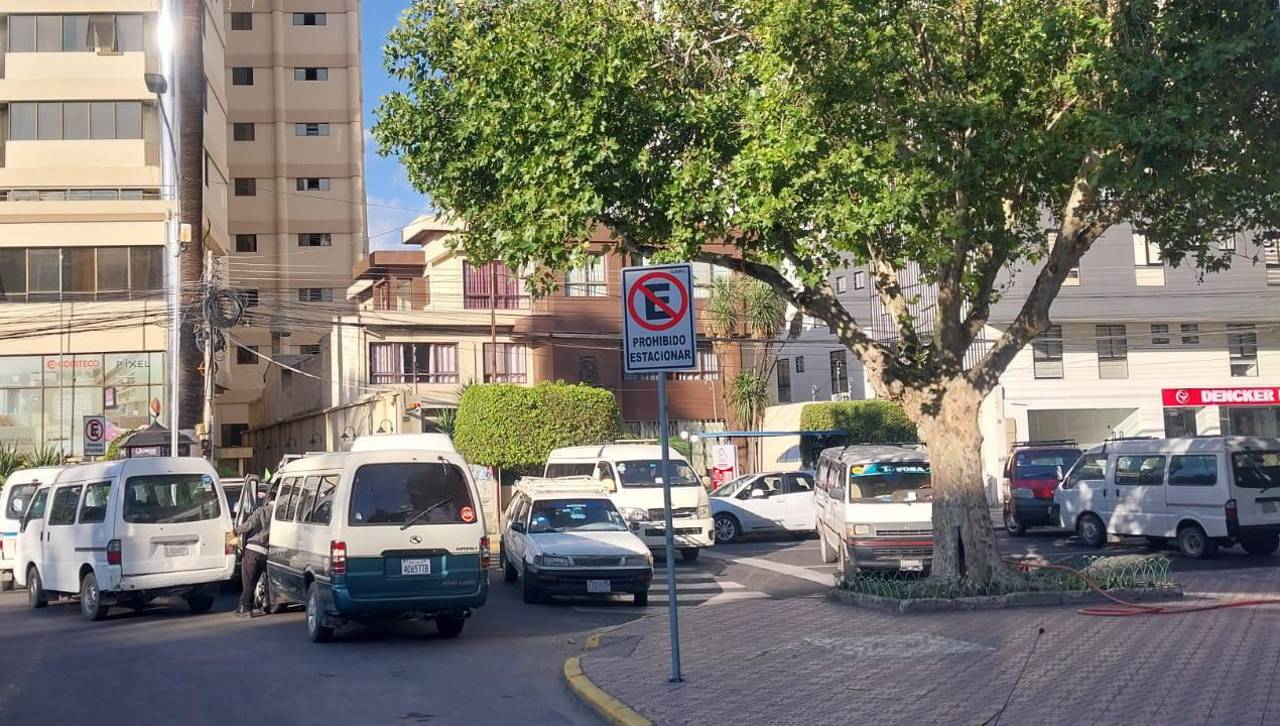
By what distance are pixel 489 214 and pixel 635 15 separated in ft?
10.2

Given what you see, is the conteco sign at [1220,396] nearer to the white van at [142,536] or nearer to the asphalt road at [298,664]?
the asphalt road at [298,664]

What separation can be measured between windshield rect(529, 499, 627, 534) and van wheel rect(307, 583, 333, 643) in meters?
4.97

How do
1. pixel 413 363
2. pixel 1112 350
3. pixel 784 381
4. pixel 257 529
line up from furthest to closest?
pixel 784 381
pixel 413 363
pixel 1112 350
pixel 257 529

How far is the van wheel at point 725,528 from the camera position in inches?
1140

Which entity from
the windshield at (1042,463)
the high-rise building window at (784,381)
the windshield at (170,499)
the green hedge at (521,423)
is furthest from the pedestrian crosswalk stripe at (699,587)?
the high-rise building window at (784,381)

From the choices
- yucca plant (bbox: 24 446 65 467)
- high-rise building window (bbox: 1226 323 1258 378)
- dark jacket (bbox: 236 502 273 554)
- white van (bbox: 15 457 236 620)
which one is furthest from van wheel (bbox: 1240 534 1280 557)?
yucca plant (bbox: 24 446 65 467)

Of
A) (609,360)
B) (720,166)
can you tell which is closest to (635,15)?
(720,166)

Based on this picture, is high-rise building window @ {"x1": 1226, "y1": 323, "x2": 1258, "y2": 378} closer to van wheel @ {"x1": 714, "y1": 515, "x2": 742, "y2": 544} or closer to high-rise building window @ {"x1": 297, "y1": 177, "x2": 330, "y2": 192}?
van wheel @ {"x1": 714, "y1": 515, "x2": 742, "y2": 544}

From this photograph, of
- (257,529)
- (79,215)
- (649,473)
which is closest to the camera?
(257,529)

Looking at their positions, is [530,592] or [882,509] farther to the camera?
[882,509]

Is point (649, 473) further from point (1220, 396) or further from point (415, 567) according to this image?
point (1220, 396)

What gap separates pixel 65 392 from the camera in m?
42.0

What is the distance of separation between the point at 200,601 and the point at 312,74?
178 ft

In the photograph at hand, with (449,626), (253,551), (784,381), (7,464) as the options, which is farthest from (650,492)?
(784,381)
